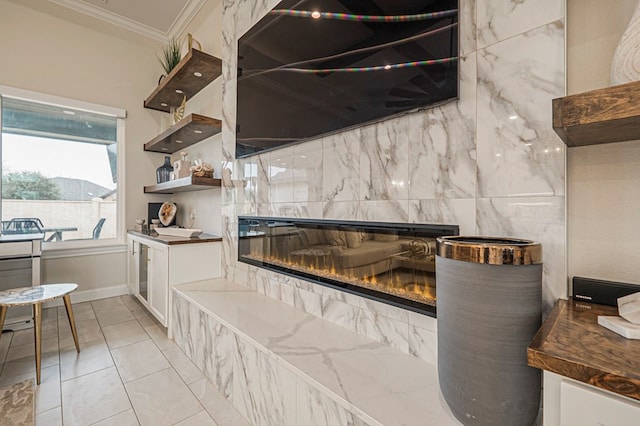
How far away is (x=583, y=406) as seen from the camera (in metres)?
0.52

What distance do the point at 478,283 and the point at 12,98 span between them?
4.45 metres

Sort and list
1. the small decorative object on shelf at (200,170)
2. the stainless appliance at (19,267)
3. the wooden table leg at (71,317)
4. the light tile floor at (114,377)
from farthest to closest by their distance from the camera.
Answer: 1. the small decorative object on shelf at (200,170)
2. the stainless appliance at (19,267)
3. the wooden table leg at (71,317)
4. the light tile floor at (114,377)

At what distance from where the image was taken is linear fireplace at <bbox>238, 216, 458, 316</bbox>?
120cm

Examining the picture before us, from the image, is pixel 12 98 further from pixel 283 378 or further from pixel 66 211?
pixel 283 378

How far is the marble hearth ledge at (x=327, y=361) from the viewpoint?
910 millimetres

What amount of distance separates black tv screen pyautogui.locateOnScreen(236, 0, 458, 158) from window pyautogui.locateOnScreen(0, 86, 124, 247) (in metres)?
2.32

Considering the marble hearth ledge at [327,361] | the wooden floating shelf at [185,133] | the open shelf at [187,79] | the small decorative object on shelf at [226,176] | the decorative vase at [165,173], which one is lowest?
the marble hearth ledge at [327,361]

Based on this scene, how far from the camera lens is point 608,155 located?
820 millimetres

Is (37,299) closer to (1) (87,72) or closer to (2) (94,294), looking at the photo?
(2) (94,294)

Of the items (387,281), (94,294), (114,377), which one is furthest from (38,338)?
(387,281)

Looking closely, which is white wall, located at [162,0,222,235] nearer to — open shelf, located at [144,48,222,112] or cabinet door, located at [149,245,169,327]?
open shelf, located at [144,48,222,112]

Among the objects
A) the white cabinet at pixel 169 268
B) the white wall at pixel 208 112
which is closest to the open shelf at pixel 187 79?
the white wall at pixel 208 112

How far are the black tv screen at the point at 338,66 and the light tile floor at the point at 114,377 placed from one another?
1619mm

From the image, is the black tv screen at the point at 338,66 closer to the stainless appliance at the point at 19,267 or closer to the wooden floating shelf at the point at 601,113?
the wooden floating shelf at the point at 601,113
